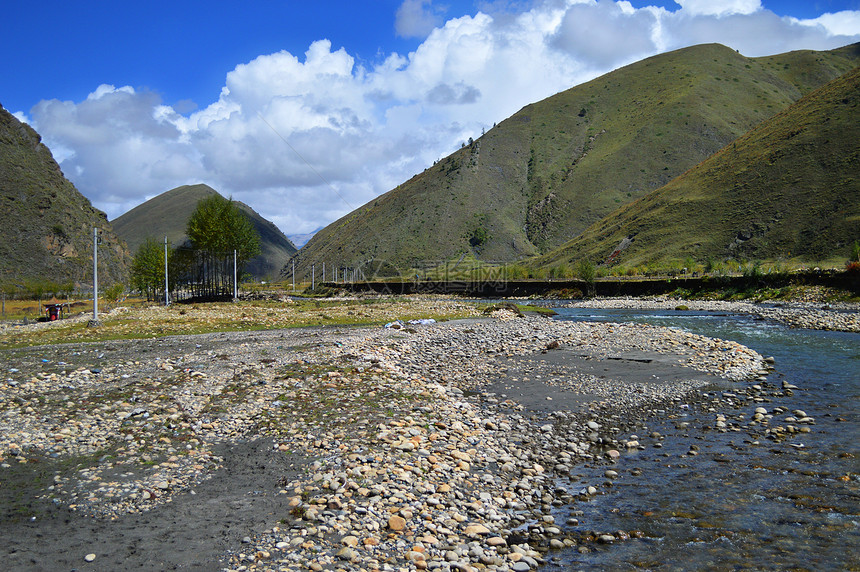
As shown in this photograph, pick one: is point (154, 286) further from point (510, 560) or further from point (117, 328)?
point (510, 560)

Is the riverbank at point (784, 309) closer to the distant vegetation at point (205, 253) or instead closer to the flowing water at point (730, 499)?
the flowing water at point (730, 499)

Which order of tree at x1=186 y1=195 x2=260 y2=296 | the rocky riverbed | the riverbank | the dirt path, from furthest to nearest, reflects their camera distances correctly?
tree at x1=186 y1=195 x2=260 y2=296
the riverbank
the rocky riverbed
the dirt path

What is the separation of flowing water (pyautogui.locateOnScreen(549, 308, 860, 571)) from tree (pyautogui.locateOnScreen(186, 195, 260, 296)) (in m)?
72.5

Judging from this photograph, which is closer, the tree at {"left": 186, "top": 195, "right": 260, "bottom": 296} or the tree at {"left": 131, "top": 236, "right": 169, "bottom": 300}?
the tree at {"left": 131, "top": 236, "right": 169, "bottom": 300}

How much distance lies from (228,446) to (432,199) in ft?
507

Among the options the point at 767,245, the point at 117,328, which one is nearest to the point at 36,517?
the point at 117,328

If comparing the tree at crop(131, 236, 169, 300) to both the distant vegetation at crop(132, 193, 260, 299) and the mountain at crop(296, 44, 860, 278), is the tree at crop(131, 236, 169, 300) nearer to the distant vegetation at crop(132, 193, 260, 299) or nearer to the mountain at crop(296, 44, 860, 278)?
the distant vegetation at crop(132, 193, 260, 299)

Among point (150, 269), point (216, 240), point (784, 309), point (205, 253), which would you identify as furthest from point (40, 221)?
point (784, 309)

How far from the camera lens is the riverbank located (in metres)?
37.5

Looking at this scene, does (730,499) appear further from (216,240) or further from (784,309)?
(216,240)

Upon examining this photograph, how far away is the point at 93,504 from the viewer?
26.6ft

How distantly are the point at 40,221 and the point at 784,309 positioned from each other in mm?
115757

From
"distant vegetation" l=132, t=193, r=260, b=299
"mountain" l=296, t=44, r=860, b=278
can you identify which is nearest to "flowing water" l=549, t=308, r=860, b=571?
"distant vegetation" l=132, t=193, r=260, b=299

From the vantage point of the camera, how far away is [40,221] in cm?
9212
